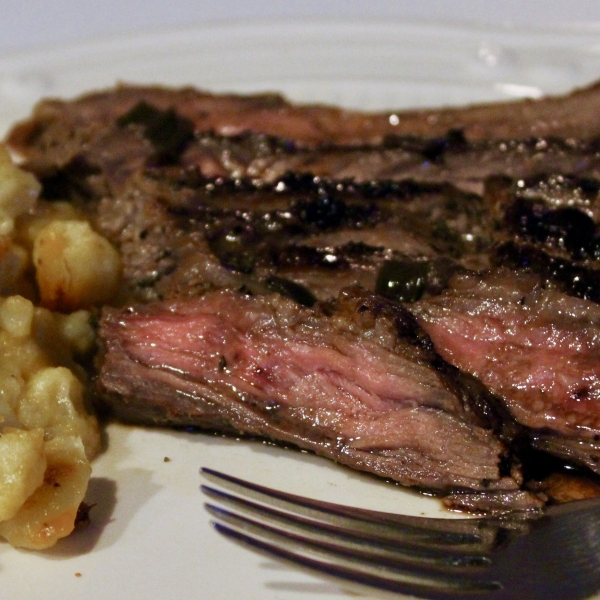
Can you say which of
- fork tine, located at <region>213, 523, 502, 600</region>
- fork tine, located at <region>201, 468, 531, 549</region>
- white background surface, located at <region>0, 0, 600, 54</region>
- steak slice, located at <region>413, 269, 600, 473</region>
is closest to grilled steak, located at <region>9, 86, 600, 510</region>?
steak slice, located at <region>413, 269, 600, 473</region>

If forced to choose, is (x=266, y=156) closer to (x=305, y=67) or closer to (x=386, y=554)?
(x=305, y=67)

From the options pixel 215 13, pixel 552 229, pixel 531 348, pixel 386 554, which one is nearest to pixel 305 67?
pixel 215 13

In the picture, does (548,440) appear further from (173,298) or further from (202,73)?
(202,73)

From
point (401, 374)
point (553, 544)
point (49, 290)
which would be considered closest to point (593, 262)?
point (401, 374)

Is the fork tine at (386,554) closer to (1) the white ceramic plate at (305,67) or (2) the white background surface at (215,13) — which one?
(1) the white ceramic plate at (305,67)

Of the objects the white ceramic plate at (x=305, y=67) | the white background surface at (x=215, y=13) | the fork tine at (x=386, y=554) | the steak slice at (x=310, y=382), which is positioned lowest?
the fork tine at (x=386, y=554)

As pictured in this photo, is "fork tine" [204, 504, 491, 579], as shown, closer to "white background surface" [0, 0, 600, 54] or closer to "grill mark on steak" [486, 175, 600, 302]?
"grill mark on steak" [486, 175, 600, 302]

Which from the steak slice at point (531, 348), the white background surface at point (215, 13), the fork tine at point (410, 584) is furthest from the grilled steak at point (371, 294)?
the white background surface at point (215, 13)
